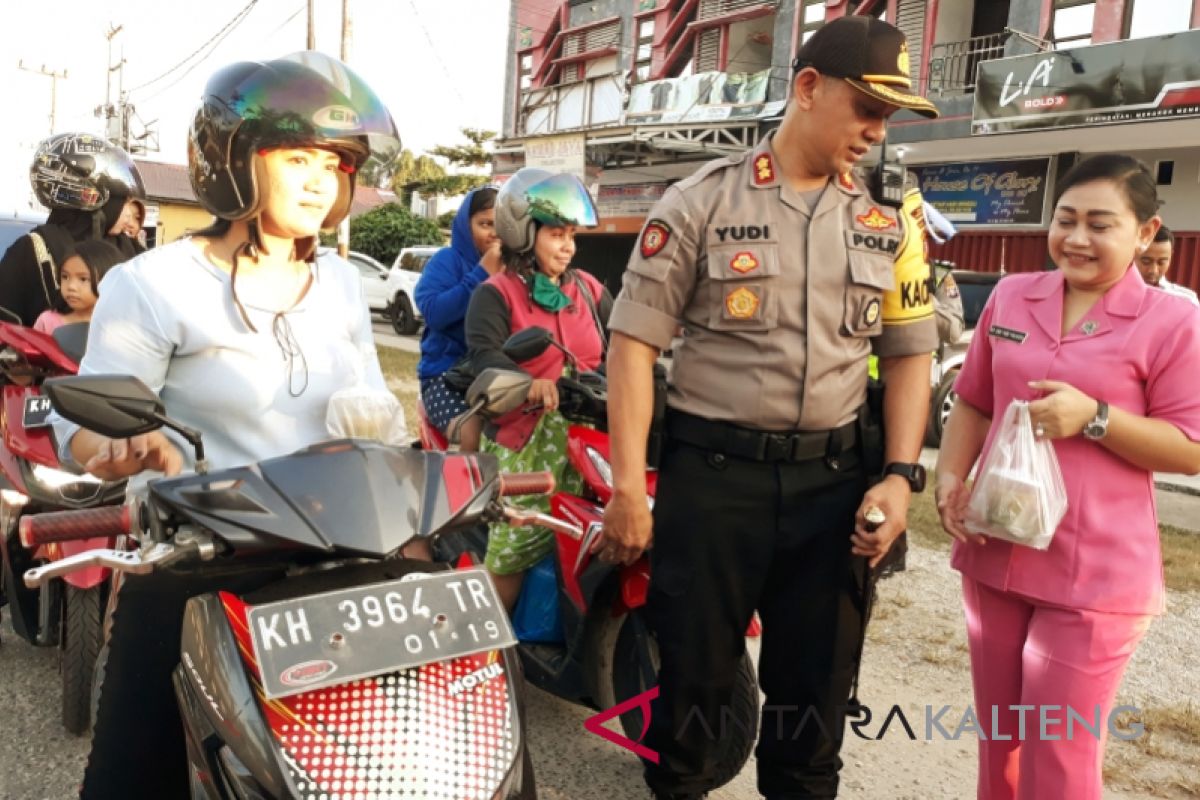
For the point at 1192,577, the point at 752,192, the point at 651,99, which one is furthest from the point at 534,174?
the point at 651,99

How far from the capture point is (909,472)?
2.44 metres

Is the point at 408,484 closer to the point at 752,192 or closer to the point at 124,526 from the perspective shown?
the point at 124,526

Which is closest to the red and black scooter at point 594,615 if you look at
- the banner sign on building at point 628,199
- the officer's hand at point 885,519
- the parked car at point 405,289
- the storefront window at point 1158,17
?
the officer's hand at point 885,519

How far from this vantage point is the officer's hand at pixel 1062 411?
2.22m

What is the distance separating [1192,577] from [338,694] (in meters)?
5.28

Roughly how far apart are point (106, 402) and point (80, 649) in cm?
212

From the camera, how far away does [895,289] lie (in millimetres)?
2512

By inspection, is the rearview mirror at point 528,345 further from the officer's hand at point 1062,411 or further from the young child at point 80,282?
the young child at point 80,282

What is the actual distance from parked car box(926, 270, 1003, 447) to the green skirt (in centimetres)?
640

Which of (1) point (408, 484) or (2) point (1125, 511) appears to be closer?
(1) point (408, 484)

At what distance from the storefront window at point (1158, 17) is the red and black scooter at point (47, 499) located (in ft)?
46.2

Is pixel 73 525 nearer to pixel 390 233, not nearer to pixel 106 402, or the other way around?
pixel 106 402

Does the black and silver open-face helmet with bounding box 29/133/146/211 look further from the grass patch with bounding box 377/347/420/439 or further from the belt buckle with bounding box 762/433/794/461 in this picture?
the grass patch with bounding box 377/347/420/439

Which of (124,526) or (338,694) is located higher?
(124,526)
